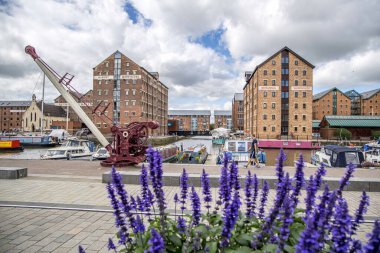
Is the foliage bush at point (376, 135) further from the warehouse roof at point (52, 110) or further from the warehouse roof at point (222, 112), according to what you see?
the warehouse roof at point (52, 110)

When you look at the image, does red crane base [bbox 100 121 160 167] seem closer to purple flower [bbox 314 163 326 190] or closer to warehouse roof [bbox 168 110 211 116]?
purple flower [bbox 314 163 326 190]

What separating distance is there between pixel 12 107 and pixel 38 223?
137682mm

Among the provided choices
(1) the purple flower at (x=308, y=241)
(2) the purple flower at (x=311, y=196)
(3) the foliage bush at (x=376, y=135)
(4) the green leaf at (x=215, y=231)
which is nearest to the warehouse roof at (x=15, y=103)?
(3) the foliage bush at (x=376, y=135)

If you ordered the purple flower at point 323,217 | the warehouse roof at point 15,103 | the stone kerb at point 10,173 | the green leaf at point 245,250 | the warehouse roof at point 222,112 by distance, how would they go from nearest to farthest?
the purple flower at point 323,217 → the green leaf at point 245,250 → the stone kerb at point 10,173 → the warehouse roof at point 15,103 → the warehouse roof at point 222,112

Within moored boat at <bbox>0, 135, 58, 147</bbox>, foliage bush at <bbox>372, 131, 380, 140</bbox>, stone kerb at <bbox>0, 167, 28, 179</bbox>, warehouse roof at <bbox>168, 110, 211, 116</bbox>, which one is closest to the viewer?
stone kerb at <bbox>0, 167, 28, 179</bbox>

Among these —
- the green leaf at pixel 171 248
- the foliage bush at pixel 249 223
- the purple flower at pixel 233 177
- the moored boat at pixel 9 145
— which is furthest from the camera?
the moored boat at pixel 9 145

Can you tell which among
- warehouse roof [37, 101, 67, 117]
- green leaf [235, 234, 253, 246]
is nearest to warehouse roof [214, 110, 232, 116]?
warehouse roof [37, 101, 67, 117]

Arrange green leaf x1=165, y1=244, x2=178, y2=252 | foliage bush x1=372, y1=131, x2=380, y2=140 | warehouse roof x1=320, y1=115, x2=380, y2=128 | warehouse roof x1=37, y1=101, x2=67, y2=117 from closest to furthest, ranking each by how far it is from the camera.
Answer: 1. green leaf x1=165, y1=244, x2=178, y2=252
2. foliage bush x1=372, y1=131, x2=380, y2=140
3. warehouse roof x1=320, y1=115, x2=380, y2=128
4. warehouse roof x1=37, y1=101, x2=67, y2=117

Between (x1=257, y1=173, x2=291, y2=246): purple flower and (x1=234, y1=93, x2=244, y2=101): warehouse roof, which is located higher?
(x1=234, y1=93, x2=244, y2=101): warehouse roof

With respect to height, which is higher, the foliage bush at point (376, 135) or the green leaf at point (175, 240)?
the foliage bush at point (376, 135)

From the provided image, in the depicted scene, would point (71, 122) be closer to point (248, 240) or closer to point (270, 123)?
point (270, 123)

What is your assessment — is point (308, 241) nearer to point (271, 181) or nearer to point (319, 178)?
point (319, 178)

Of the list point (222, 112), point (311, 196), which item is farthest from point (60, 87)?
point (222, 112)

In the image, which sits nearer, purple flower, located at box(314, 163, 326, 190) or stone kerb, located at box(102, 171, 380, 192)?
purple flower, located at box(314, 163, 326, 190)
